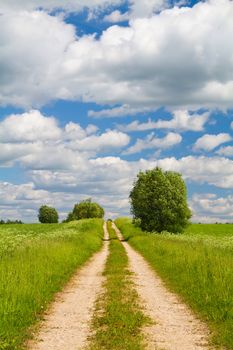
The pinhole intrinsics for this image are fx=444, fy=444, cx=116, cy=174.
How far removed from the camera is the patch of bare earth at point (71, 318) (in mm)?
10180

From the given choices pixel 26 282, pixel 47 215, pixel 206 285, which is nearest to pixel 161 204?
pixel 206 285

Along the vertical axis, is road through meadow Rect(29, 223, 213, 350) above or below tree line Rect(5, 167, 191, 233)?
below

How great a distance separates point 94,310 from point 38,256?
8.55m

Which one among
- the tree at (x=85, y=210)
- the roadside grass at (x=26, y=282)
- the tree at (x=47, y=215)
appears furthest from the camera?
the tree at (x=47, y=215)

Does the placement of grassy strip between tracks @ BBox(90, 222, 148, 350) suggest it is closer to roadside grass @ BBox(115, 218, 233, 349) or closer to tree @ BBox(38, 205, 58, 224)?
roadside grass @ BBox(115, 218, 233, 349)

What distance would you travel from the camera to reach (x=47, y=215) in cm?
19062

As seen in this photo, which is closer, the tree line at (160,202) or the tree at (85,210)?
the tree line at (160,202)

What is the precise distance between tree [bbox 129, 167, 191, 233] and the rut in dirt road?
39.7 metres

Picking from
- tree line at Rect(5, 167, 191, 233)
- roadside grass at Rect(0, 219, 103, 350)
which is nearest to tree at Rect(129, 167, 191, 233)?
tree line at Rect(5, 167, 191, 233)

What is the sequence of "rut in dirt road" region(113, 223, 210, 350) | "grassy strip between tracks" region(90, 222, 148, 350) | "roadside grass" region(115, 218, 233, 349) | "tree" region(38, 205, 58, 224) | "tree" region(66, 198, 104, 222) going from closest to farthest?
"grassy strip between tracks" region(90, 222, 148, 350), "rut in dirt road" region(113, 223, 210, 350), "roadside grass" region(115, 218, 233, 349), "tree" region(66, 198, 104, 222), "tree" region(38, 205, 58, 224)

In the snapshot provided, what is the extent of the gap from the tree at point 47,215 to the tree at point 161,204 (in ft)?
440

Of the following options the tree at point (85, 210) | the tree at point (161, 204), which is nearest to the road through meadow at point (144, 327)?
the tree at point (161, 204)

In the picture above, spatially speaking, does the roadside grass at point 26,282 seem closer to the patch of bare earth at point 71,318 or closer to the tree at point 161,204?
the patch of bare earth at point 71,318

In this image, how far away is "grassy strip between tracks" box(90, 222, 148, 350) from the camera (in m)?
9.84
